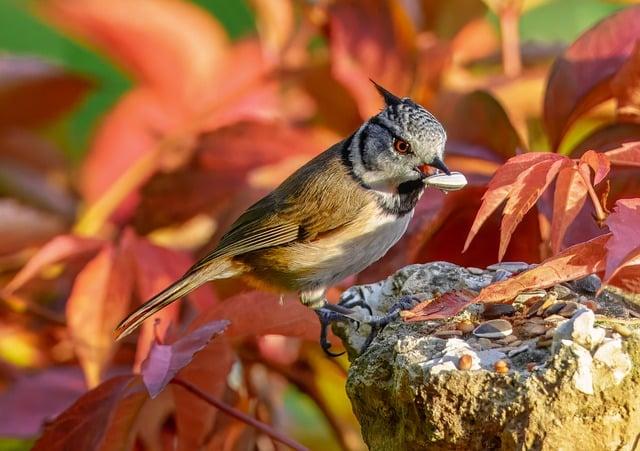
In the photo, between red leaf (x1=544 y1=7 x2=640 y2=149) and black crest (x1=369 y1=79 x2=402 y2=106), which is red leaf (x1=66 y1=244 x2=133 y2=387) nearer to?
black crest (x1=369 y1=79 x2=402 y2=106)

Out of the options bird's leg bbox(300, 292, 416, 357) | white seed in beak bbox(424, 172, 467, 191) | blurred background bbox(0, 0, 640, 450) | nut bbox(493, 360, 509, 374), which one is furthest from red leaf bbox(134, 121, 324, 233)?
nut bbox(493, 360, 509, 374)

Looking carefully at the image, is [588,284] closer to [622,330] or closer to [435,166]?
[622,330]

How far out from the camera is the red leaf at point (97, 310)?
4.43 ft

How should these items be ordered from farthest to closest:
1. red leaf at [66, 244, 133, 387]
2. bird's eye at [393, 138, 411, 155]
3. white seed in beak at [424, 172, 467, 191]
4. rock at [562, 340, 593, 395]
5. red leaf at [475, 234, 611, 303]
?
bird's eye at [393, 138, 411, 155] < red leaf at [66, 244, 133, 387] < white seed in beak at [424, 172, 467, 191] < red leaf at [475, 234, 611, 303] < rock at [562, 340, 593, 395]

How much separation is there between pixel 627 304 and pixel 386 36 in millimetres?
693

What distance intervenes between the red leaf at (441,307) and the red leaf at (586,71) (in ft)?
1.37

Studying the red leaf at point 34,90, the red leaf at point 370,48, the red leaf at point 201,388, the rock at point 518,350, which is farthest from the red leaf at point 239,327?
the red leaf at point 34,90

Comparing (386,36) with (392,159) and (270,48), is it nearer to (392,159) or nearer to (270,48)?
(392,159)

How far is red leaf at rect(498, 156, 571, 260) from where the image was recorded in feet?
3.13

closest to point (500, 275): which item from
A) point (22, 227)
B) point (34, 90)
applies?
point (22, 227)

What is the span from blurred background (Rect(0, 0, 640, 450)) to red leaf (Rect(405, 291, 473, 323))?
10.3 inches

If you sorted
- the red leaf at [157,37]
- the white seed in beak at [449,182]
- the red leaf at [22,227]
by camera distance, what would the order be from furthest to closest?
the red leaf at [157,37] → the red leaf at [22,227] → the white seed in beak at [449,182]

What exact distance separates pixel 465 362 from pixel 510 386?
0.04 metres

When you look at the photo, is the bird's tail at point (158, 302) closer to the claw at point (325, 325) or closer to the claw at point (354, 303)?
the claw at point (325, 325)
